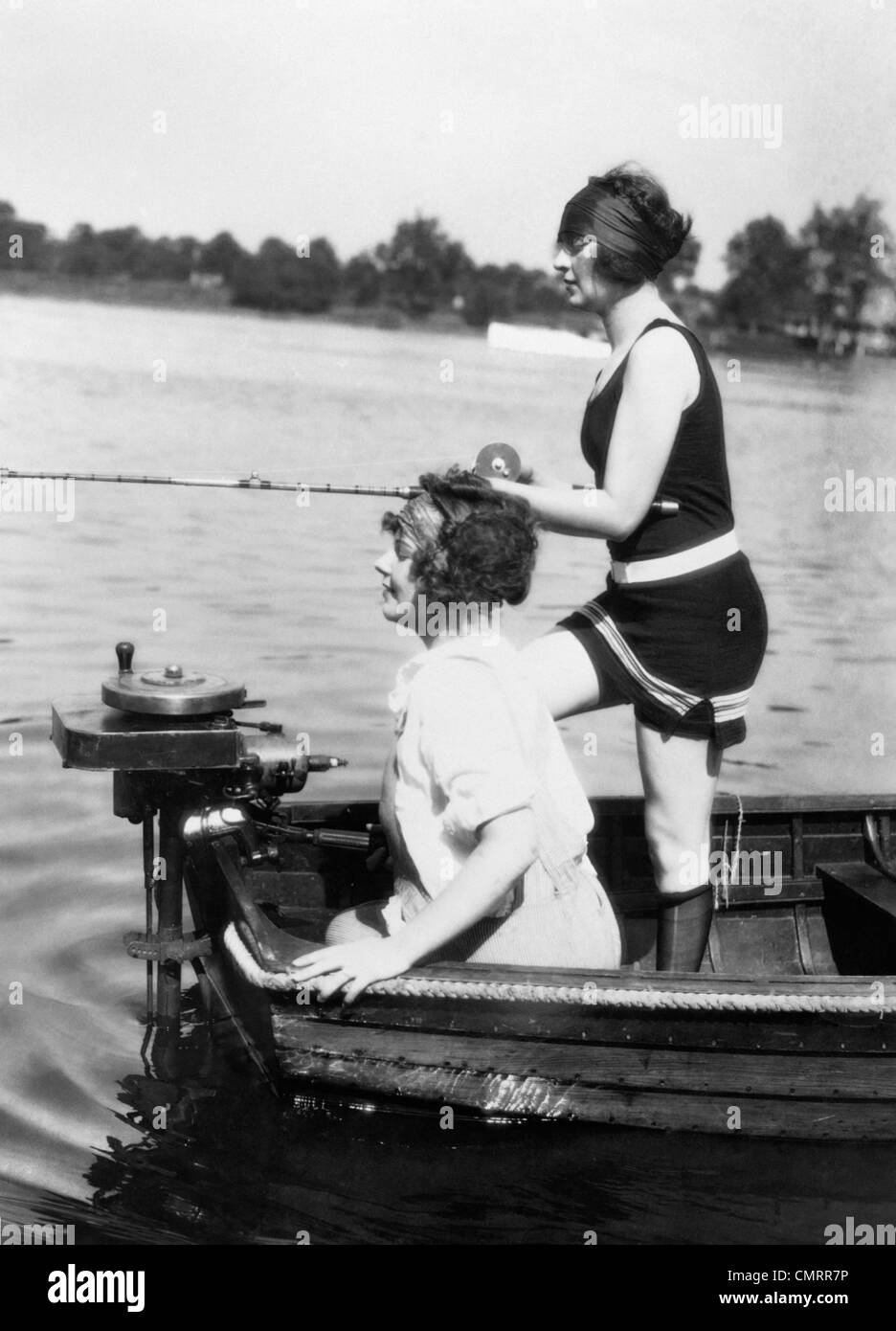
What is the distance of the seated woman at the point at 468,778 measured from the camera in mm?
3328

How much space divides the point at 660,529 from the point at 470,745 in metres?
0.90

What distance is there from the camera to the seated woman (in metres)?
3.33

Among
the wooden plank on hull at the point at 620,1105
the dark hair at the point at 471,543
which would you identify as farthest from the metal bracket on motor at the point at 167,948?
the dark hair at the point at 471,543

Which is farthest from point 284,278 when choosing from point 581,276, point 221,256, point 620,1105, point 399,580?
point 399,580

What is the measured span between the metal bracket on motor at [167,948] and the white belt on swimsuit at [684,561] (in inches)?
54.7

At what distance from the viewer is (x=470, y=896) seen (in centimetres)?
333

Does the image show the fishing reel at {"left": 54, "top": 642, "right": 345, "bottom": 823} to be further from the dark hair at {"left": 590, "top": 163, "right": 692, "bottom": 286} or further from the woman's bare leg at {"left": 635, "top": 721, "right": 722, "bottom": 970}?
the dark hair at {"left": 590, "top": 163, "right": 692, "bottom": 286}

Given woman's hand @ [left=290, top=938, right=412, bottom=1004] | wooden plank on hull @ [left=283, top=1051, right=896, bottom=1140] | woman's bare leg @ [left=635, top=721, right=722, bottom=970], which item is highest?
woman's bare leg @ [left=635, top=721, right=722, bottom=970]

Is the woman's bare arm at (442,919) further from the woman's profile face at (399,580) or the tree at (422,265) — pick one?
the tree at (422,265)

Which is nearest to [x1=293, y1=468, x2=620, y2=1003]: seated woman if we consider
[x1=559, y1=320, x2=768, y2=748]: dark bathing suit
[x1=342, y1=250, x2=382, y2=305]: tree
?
[x1=559, y1=320, x2=768, y2=748]: dark bathing suit

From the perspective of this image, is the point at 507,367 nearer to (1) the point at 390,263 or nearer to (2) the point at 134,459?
(1) the point at 390,263

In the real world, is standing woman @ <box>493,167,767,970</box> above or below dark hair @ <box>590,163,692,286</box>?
below

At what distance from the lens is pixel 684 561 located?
3.95 m

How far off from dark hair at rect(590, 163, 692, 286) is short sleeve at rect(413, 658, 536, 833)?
1.09 metres
